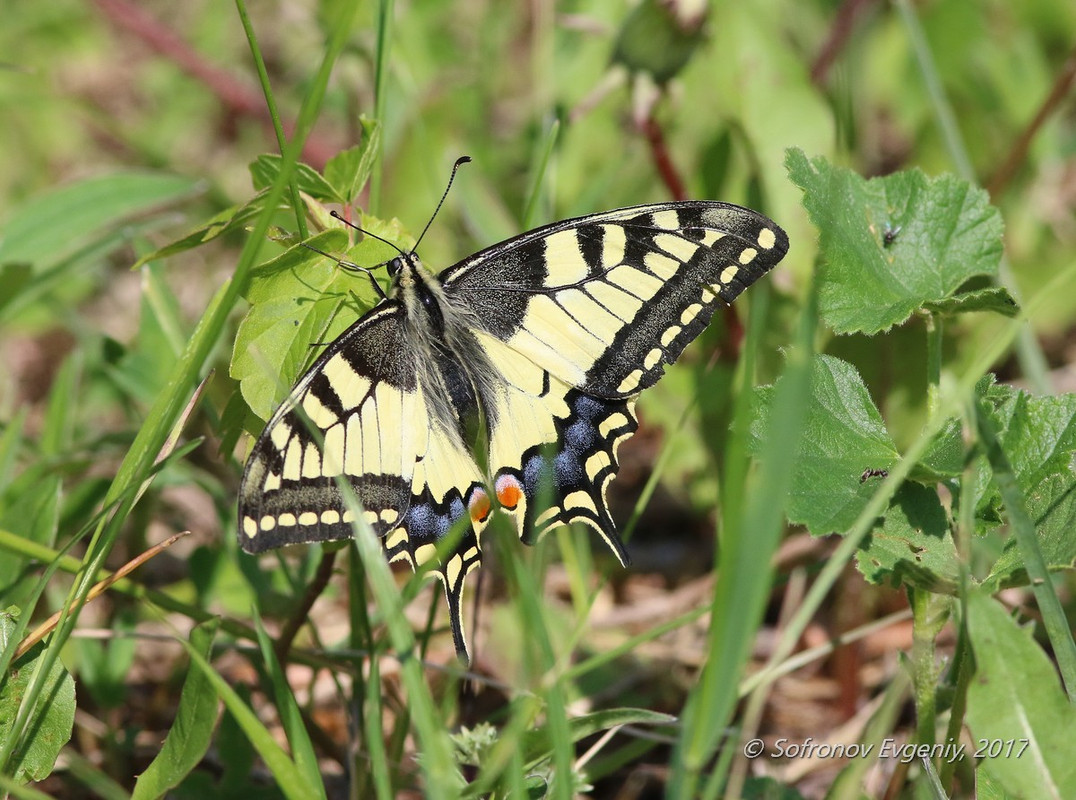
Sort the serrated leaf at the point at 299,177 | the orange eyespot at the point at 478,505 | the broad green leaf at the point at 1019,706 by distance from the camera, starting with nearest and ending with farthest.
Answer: the broad green leaf at the point at 1019,706 → the serrated leaf at the point at 299,177 → the orange eyespot at the point at 478,505

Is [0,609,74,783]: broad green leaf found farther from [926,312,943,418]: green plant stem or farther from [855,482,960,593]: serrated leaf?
[926,312,943,418]: green plant stem

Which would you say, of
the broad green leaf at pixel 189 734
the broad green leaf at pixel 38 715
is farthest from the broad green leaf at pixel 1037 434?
the broad green leaf at pixel 38 715

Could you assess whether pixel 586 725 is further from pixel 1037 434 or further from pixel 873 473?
pixel 1037 434

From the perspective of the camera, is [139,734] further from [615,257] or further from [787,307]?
[787,307]

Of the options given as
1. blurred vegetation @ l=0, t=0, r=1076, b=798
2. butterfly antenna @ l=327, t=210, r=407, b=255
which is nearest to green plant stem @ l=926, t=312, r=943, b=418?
blurred vegetation @ l=0, t=0, r=1076, b=798

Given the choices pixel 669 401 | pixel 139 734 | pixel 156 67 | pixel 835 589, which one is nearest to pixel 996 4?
pixel 669 401

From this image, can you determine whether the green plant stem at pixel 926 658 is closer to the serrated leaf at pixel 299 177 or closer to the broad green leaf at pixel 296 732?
the broad green leaf at pixel 296 732

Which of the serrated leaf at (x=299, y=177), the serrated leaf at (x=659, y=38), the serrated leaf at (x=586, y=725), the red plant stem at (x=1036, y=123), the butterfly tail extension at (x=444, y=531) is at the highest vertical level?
the serrated leaf at (x=659, y=38)
